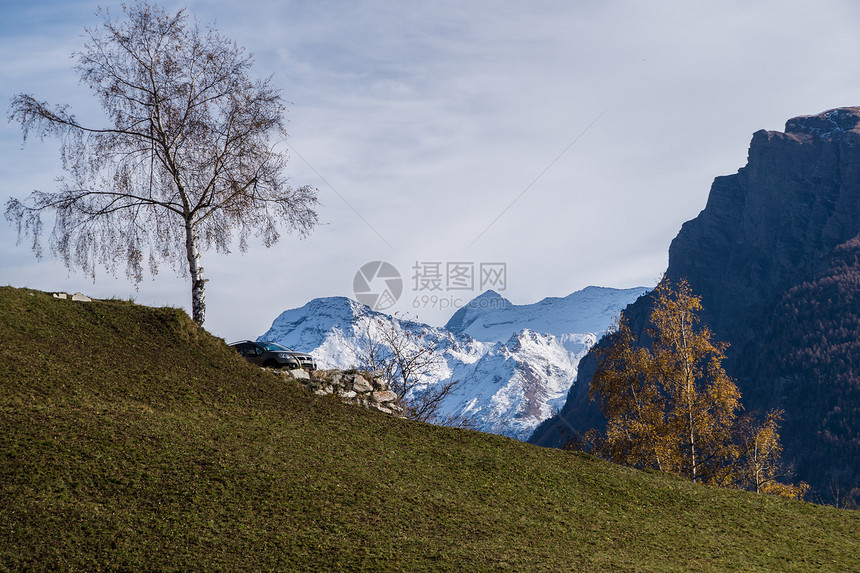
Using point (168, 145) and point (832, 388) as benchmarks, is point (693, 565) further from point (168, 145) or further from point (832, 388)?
point (832, 388)

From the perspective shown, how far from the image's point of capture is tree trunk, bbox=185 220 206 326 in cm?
2483

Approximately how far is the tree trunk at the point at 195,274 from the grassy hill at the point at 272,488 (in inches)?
91.6

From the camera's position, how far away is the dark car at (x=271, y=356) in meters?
24.1

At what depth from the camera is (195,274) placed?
25125mm

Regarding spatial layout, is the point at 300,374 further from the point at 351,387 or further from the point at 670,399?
the point at 670,399

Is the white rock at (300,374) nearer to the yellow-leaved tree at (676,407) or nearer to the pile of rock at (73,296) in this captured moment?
the pile of rock at (73,296)

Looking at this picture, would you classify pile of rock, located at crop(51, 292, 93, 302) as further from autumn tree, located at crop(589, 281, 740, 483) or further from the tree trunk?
autumn tree, located at crop(589, 281, 740, 483)

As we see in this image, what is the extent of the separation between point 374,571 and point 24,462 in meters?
7.37

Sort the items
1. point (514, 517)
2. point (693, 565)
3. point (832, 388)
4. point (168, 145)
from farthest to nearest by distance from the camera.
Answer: point (832, 388) < point (168, 145) < point (514, 517) < point (693, 565)

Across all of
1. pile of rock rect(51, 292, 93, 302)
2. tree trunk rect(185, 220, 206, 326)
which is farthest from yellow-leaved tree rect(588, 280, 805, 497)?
pile of rock rect(51, 292, 93, 302)

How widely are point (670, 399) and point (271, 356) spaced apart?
2088 cm

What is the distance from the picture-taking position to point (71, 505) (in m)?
11.7

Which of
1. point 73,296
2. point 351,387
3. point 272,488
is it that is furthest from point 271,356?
point 272,488

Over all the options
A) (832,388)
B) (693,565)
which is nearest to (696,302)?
(693,565)
